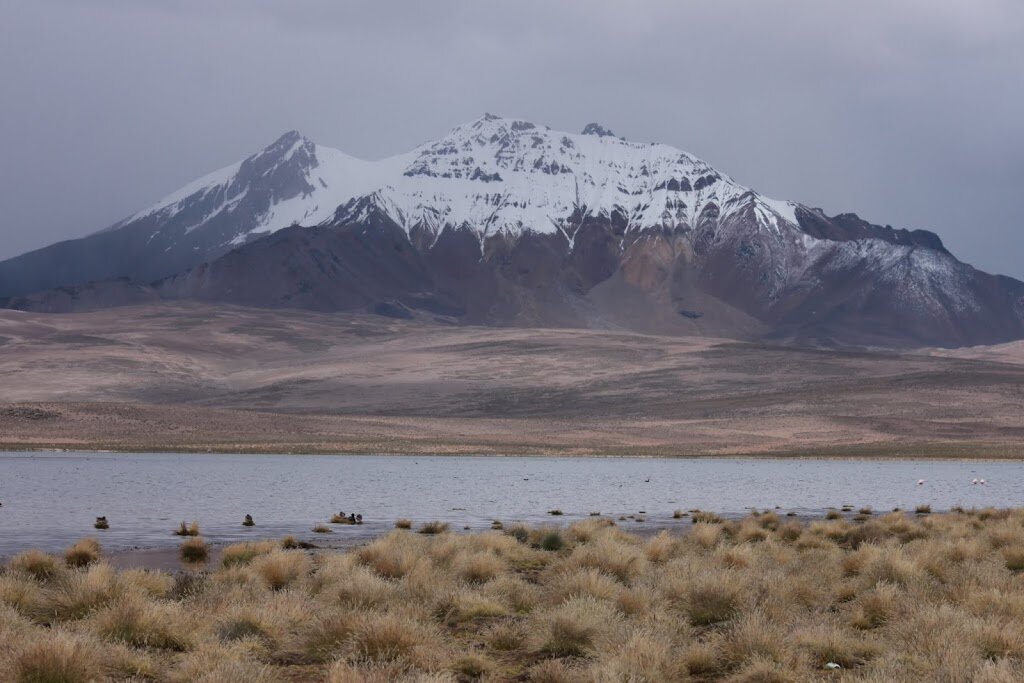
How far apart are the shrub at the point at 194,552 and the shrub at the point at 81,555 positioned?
2.23m

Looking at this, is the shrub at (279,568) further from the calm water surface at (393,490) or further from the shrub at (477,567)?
the calm water surface at (393,490)

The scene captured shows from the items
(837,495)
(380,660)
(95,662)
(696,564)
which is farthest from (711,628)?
(837,495)

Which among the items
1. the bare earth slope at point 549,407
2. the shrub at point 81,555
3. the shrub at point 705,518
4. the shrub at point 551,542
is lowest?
the bare earth slope at point 549,407

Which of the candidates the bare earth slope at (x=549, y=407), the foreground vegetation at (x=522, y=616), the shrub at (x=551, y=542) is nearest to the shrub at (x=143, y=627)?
the foreground vegetation at (x=522, y=616)

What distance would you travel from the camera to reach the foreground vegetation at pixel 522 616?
12.2 metres

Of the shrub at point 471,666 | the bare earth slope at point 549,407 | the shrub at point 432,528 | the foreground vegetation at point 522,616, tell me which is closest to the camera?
the foreground vegetation at point 522,616

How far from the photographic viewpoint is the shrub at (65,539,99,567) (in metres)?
20.7

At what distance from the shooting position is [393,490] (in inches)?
2008

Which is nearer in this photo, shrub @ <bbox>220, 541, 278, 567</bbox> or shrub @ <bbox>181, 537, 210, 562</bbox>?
shrub @ <bbox>220, 541, 278, 567</bbox>

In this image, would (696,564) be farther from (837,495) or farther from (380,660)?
(837,495)

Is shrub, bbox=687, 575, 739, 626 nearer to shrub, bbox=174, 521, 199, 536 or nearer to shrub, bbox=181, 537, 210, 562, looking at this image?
shrub, bbox=181, 537, 210, 562

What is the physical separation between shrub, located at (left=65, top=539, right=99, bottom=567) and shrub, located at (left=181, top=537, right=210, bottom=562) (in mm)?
2231

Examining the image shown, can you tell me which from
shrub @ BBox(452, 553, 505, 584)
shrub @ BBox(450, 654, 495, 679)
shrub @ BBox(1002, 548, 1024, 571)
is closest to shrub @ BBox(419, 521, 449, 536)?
shrub @ BBox(452, 553, 505, 584)

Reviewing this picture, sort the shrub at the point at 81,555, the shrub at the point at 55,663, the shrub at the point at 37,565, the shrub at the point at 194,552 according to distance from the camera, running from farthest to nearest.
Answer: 1. the shrub at the point at 194,552
2. the shrub at the point at 81,555
3. the shrub at the point at 37,565
4. the shrub at the point at 55,663
